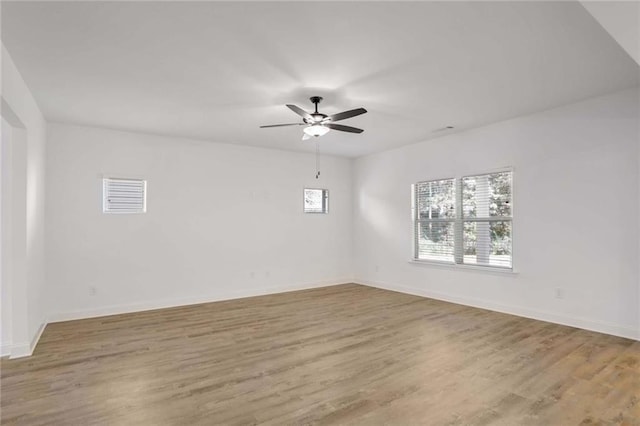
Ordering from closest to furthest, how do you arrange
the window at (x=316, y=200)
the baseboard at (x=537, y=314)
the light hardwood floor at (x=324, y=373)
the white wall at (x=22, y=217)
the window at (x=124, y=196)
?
the light hardwood floor at (x=324, y=373) → the white wall at (x=22, y=217) → the baseboard at (x=537, y=314) → the window at (x=124, y=196) → the window at (x=316, y=200)

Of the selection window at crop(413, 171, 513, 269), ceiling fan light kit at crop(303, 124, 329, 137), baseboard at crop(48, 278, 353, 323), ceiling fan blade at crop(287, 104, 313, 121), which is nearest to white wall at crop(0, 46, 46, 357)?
baseboard at crop(48, 278, 353, 323)

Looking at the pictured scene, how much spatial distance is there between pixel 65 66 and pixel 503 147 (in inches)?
207

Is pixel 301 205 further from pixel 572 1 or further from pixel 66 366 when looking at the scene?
pixel 572 1

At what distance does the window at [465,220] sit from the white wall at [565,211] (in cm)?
17

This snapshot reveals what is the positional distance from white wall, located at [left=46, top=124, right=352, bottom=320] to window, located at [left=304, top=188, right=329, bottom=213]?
0.47 ft

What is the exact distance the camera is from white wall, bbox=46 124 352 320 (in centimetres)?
486

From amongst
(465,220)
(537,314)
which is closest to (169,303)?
(465,220)

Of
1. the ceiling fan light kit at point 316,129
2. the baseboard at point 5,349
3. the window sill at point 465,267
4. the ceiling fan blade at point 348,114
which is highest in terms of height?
the ceiling fan blade at point 348,114

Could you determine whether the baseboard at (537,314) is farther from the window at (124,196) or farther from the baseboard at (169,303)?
the window at (124,196)

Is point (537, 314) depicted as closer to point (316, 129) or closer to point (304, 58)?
point (316, 129)

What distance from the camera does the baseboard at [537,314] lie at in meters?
3.87

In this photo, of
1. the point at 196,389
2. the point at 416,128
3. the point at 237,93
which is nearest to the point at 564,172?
the point at 416,128

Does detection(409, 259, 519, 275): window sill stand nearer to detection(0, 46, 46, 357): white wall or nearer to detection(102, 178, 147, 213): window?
detection(102, 178, 147, 213): window

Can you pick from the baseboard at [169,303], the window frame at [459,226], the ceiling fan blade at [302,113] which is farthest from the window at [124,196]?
the window frame at [459,226]
